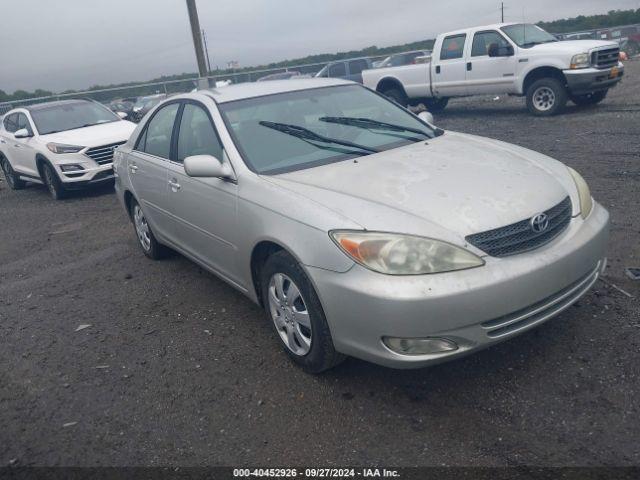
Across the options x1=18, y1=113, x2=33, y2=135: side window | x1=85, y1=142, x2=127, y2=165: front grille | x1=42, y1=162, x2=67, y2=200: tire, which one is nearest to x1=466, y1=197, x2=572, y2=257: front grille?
x1=85, y1=142, x2=127, y2=165: front grille

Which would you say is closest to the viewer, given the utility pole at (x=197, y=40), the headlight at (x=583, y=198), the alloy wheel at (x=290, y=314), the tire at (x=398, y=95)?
the alloy wheel at (x=290, y=314)

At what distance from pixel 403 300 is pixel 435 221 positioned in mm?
474

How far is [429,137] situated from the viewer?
14.5 feet

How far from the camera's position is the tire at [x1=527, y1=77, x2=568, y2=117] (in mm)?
11711

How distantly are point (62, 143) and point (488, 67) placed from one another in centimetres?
900

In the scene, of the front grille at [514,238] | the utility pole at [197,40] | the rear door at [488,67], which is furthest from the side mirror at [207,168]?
the utility pole at [197,40]

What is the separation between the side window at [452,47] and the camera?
13438mm

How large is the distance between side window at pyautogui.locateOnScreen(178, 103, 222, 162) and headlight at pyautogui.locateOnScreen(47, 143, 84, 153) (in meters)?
5.70

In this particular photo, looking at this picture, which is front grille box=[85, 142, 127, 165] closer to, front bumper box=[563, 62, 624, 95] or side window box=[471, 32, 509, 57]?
side window box=[471, 32, 509, 57]

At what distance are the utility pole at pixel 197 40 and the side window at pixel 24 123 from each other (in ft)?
20.7

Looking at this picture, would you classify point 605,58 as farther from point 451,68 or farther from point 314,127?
point 314,127

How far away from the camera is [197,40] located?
17484 mm

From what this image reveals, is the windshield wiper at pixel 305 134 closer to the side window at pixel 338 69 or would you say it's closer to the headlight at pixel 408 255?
the headlight at pixel 408 255

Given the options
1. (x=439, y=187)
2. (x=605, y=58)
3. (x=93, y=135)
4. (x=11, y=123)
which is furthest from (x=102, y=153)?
(x=605, y=58)
